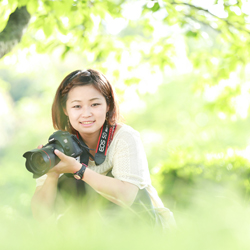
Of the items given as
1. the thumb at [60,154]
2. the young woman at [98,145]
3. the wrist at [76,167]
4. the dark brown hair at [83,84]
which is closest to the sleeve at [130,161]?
the young woman at [98,145]

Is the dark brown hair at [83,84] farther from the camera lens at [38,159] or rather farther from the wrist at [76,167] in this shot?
the camera lens at [38,159]

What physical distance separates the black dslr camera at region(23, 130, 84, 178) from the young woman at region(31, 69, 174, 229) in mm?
139

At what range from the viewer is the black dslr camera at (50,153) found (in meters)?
1.94

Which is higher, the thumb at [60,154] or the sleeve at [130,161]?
the thumb at [60,154]

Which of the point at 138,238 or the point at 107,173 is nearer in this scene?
the point at 138,238

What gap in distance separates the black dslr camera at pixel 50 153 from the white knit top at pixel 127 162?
1.04 ft

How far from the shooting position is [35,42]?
→ 5324 millimetres

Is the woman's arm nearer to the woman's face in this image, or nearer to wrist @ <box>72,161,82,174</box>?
wrist @ <box>72,161,82,174</box>

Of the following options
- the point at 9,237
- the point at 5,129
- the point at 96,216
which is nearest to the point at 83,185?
the point at 96,216

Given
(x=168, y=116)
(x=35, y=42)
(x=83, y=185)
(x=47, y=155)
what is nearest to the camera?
(x=47, y=155)

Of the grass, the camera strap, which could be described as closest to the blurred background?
the grass

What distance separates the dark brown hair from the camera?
8.05 feet

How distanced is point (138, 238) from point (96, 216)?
223 millimetres

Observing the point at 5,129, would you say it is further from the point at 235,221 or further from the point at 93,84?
the point at 235,221
